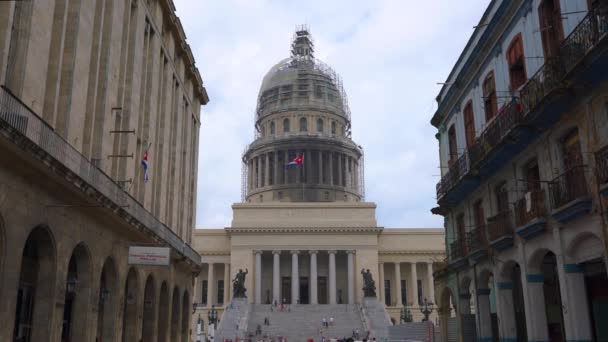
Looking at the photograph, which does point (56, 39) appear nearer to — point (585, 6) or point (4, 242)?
point (4, 242)

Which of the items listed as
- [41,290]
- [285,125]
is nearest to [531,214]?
[41,290]

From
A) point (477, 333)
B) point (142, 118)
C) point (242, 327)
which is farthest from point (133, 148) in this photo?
point (242, 327)

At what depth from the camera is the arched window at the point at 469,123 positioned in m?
25.8

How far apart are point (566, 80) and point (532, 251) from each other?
19.9 ft

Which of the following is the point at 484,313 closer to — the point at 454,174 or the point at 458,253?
the point at 458,253

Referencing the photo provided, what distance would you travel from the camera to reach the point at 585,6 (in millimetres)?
15977

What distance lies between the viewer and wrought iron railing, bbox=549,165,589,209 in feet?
52.1

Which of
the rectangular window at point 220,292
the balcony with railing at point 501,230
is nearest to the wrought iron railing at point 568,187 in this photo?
the balcony with railing at point 501,230

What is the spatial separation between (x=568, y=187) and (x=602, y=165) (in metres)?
1.76

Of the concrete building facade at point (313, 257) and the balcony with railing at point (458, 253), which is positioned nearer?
the balcony with railing at point (458, 253)

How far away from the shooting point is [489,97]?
23344 mm

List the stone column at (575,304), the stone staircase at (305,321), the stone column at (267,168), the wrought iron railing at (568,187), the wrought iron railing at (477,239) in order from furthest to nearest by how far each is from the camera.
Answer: the stone column at (267,168) < the stone staircase at (305,321) < the wrought iron railing at (477,239) < the stone column at (575,304) < the wrought iron railing at (568,187)

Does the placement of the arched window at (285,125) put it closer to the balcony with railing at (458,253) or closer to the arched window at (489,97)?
the balcony with railing at (458,253)

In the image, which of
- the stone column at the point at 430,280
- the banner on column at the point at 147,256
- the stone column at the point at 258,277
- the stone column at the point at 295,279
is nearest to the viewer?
the banner on column at the point at 147,256
